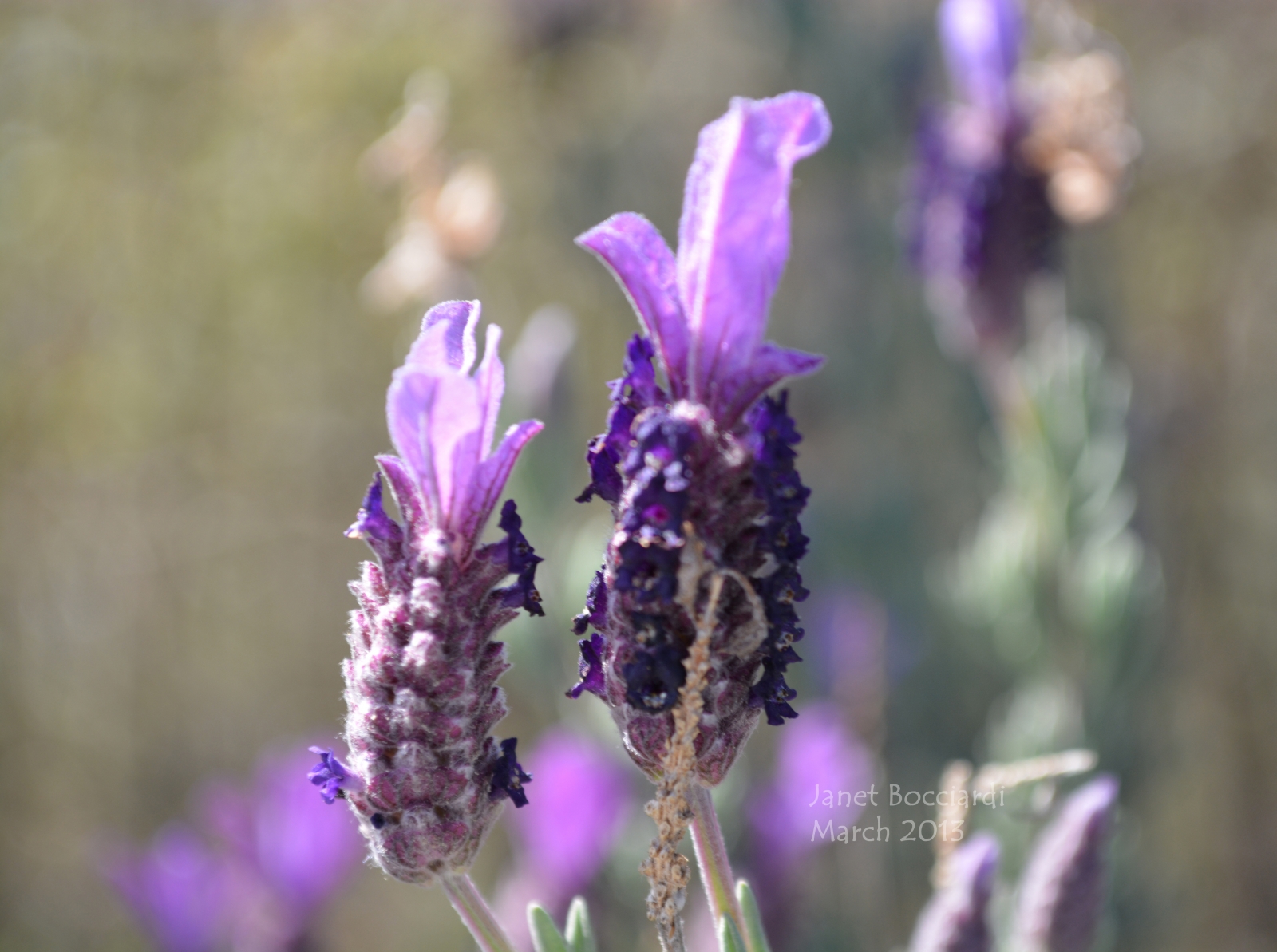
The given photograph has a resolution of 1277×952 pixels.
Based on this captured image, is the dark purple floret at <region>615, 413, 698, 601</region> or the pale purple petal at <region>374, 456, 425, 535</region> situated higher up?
the pale purple petal at <region>374, 456, 425, 535</region>

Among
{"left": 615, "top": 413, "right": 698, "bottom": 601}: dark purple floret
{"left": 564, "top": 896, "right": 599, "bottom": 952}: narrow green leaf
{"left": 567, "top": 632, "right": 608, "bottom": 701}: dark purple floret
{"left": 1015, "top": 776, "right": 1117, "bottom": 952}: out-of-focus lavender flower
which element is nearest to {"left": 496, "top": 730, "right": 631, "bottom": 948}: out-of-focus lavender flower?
{"left": 1015, "top": 776, "right": 1117, "bottom": 952}: out-of-focus lavender flower

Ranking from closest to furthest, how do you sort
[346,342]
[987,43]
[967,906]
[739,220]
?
[739,220] → [967,906] → [987,43] → [346,342]

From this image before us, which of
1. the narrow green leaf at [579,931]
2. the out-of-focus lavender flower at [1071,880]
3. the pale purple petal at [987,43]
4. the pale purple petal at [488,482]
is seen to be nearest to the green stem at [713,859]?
the narrow green leaf at [579,931]

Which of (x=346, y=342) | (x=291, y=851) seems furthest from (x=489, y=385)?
(x=346, y=342)

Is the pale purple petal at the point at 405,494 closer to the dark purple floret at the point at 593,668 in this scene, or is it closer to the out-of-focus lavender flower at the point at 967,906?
the dark purple floret at the point at 593,668

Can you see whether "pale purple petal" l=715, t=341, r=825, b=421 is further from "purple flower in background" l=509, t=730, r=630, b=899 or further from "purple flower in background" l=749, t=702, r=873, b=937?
"purple flower in background" l=749, t=702, r=873, b=937

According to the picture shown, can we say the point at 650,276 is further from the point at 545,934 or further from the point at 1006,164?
the point at 1006,164
